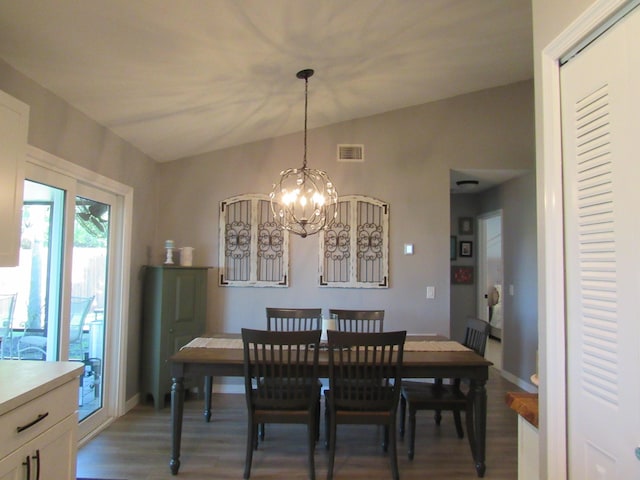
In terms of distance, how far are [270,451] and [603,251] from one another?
263cm

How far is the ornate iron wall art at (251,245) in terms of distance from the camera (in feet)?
13.6

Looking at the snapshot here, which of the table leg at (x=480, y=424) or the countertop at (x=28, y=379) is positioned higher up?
the countertop at (x=28, y=379)

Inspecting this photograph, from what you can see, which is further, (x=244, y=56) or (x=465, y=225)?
(x=465, y=225)

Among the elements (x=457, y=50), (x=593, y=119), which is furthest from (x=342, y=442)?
(x=457, y=50)

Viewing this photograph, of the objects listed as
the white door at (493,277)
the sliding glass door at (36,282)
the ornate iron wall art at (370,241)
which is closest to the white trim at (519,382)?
the white door at (493,277)

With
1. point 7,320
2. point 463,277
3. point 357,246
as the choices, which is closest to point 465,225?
point 463,277

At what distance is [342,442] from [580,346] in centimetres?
234

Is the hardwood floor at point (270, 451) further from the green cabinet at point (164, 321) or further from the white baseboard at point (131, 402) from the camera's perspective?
the green cabinet at point (164, 321)

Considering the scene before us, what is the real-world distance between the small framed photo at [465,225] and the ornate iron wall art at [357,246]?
2.05m

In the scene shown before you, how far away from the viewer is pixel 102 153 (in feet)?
10.1

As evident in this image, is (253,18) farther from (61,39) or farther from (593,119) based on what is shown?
(593,119)

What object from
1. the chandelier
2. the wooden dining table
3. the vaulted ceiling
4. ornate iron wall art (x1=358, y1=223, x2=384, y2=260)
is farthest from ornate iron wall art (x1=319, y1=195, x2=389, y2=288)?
the wooden dining table

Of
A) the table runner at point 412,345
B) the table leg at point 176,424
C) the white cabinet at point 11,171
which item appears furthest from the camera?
the table runner at point 412,345

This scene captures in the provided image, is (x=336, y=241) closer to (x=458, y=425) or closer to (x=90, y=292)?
(x=458, y=425)
